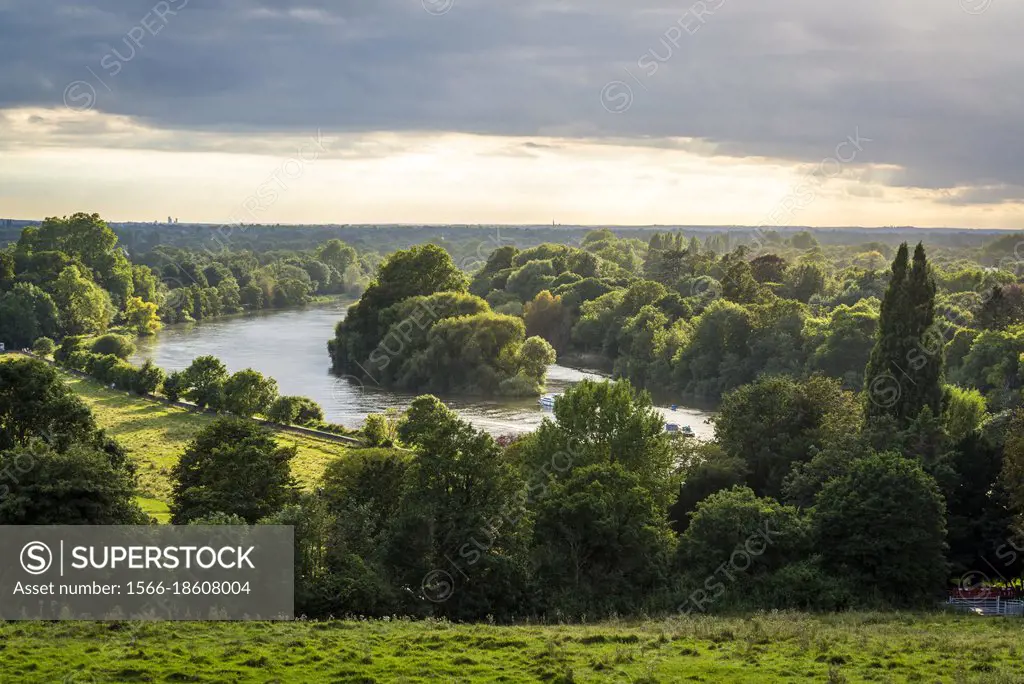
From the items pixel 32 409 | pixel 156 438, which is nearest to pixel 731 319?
pixel 156 438

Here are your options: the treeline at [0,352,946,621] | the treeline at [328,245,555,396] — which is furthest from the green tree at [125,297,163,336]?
the treeline at [0,352,946,621]

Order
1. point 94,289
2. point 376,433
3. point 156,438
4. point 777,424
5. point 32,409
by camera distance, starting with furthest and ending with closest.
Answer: point 94,289 < point 156,438 < point 376,433 < point 777,424 < point 32,409

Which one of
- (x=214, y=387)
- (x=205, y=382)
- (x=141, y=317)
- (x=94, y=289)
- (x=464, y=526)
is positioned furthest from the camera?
(x=141, y=317)

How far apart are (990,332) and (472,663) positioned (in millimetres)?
67722

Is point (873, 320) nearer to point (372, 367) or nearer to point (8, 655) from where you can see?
point (372, 367)

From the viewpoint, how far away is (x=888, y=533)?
36219 millimetres

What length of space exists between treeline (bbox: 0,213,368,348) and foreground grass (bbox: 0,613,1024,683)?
11114cm

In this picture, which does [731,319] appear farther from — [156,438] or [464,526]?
[464,526]

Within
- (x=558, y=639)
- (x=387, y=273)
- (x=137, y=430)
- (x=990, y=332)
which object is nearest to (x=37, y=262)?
(x=387, y=273)

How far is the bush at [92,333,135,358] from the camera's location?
114000 millimetres

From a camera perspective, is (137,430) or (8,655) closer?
(8,655)

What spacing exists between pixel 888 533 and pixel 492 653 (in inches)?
675

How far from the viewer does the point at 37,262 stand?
144 m

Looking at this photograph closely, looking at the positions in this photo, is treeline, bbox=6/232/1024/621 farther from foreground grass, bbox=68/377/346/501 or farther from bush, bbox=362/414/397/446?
bush, bbox=362/414/397/446
